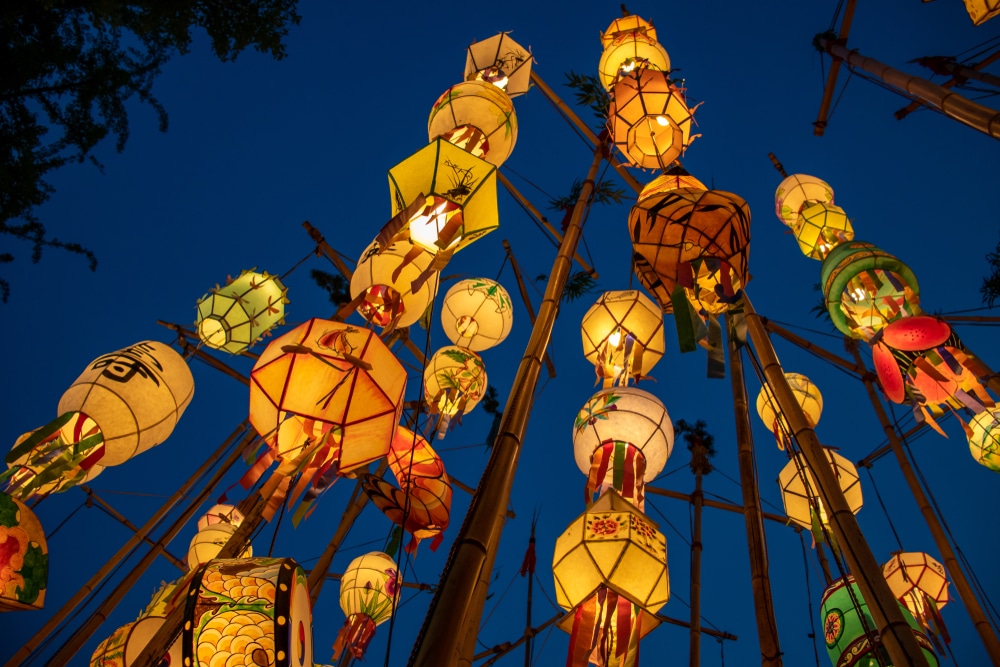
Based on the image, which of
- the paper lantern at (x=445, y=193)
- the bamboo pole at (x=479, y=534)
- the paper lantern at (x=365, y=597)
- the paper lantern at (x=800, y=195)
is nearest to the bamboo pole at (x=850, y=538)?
the bamboo pole at (x=479, y=534)

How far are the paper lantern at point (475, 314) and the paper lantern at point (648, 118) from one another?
1718mm

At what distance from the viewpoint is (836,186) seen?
2159 centimetres

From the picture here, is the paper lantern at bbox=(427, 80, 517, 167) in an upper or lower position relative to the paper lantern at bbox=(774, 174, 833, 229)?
lower

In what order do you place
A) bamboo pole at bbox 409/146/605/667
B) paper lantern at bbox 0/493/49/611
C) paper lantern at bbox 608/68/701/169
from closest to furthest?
1. bamboo pole at bbox 409/146/605/667
2. paper lantern at bbox 0/493/49/611
3. paper lantern at bbox 608/68/701/169

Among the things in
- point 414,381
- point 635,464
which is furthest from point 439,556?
point 635,464

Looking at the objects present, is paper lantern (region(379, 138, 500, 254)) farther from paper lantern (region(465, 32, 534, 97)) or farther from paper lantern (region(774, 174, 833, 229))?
paper lantern (region(774, 174, 833, 229))

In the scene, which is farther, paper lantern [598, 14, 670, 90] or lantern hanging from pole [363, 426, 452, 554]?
paper lantern [598, 14, 670, 90]

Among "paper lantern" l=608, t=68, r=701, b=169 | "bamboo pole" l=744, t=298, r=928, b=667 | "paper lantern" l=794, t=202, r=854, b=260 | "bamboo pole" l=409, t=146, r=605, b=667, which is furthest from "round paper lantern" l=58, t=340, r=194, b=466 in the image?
"paper lantern" l=794, t=202, r=854, b=260

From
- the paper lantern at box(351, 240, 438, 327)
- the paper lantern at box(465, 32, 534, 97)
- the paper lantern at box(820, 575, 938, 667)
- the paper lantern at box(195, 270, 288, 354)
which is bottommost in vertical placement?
the paper lantern at box(820, 575, 938, 667)

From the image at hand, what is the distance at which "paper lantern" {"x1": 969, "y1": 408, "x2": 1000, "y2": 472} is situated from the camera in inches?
181

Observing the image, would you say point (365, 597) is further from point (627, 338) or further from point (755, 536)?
point (755, 536)

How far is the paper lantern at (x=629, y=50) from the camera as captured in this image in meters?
5.02

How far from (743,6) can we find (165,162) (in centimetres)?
2503

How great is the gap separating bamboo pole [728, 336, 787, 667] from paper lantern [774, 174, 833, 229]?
2.16m
